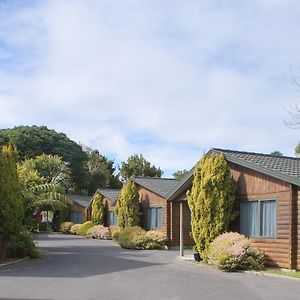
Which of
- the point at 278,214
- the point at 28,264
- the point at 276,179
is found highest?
the point at 276,179

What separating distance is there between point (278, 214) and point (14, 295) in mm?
9497

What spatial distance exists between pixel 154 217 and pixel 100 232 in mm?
9584

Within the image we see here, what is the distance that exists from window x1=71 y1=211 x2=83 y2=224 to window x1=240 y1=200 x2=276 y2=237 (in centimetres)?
3593

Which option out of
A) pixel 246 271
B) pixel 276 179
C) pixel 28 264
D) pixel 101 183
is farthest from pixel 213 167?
pixel 101 183

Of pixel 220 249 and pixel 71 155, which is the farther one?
pixel 71 155

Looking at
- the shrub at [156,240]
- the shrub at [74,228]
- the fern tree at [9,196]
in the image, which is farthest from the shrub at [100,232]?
the fern tree at [9,196]

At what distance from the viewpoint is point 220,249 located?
18031 mm

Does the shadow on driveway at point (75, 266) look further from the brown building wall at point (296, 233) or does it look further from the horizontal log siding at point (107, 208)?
the horizontal log siding at point (107, 208)

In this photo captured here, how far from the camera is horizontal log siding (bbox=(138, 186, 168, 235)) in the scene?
3040 centimetres

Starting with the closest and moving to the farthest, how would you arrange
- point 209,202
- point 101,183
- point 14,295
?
point 14,295 < point 209,202 < point 101,183

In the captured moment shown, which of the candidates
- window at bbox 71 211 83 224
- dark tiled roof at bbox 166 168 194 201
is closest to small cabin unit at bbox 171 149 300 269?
dark tiled roof at bbox 166 168 194 201

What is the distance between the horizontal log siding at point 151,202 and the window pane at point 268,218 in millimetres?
11831

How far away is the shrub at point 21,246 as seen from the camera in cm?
2095

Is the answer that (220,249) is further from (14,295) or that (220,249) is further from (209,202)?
(14,295)
